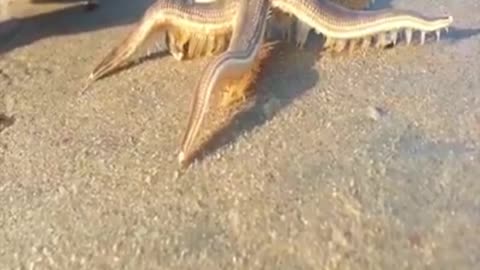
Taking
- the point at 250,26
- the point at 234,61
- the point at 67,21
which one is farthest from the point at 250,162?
the point at 67,21

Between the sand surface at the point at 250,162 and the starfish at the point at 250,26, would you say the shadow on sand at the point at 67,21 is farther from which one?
the starfish at the point at 250,26

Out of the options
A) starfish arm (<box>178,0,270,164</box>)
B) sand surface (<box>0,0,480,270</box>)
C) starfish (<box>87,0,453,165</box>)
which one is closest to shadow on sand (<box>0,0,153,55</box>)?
sand surface (<box>0,0,480,270</box>)

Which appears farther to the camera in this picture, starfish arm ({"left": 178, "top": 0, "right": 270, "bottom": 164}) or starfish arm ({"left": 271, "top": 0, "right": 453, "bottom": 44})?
starfish arm ({"left": 271, "top": 0, "right": 453, "bottom": 44})

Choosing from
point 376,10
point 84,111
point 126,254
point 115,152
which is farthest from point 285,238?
point 376,10

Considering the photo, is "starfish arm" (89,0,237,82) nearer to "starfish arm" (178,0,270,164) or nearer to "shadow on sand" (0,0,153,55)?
"starfish arm" (178,0,270,164)

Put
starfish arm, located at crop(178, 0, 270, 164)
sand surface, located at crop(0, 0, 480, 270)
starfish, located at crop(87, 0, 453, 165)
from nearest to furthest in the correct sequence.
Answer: sand surface, located at crop(0, 0, 480, 270) → starfish arm, located at crop(178, 0, 270, 164) → starfish, located at crop(87, 0, 453, 165)

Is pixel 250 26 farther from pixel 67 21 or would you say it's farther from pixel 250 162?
pixel 67 21

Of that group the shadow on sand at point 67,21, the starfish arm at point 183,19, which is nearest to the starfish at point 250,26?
the starfish arm at point 183,19

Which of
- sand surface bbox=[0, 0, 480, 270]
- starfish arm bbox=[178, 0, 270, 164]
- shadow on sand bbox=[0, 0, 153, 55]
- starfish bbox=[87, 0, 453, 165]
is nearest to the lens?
sand surface bbox=[0, 0, 480, 270]

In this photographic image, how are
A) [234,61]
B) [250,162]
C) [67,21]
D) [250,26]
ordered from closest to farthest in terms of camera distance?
[250,162], [234,61], [250,26], [67,21]
